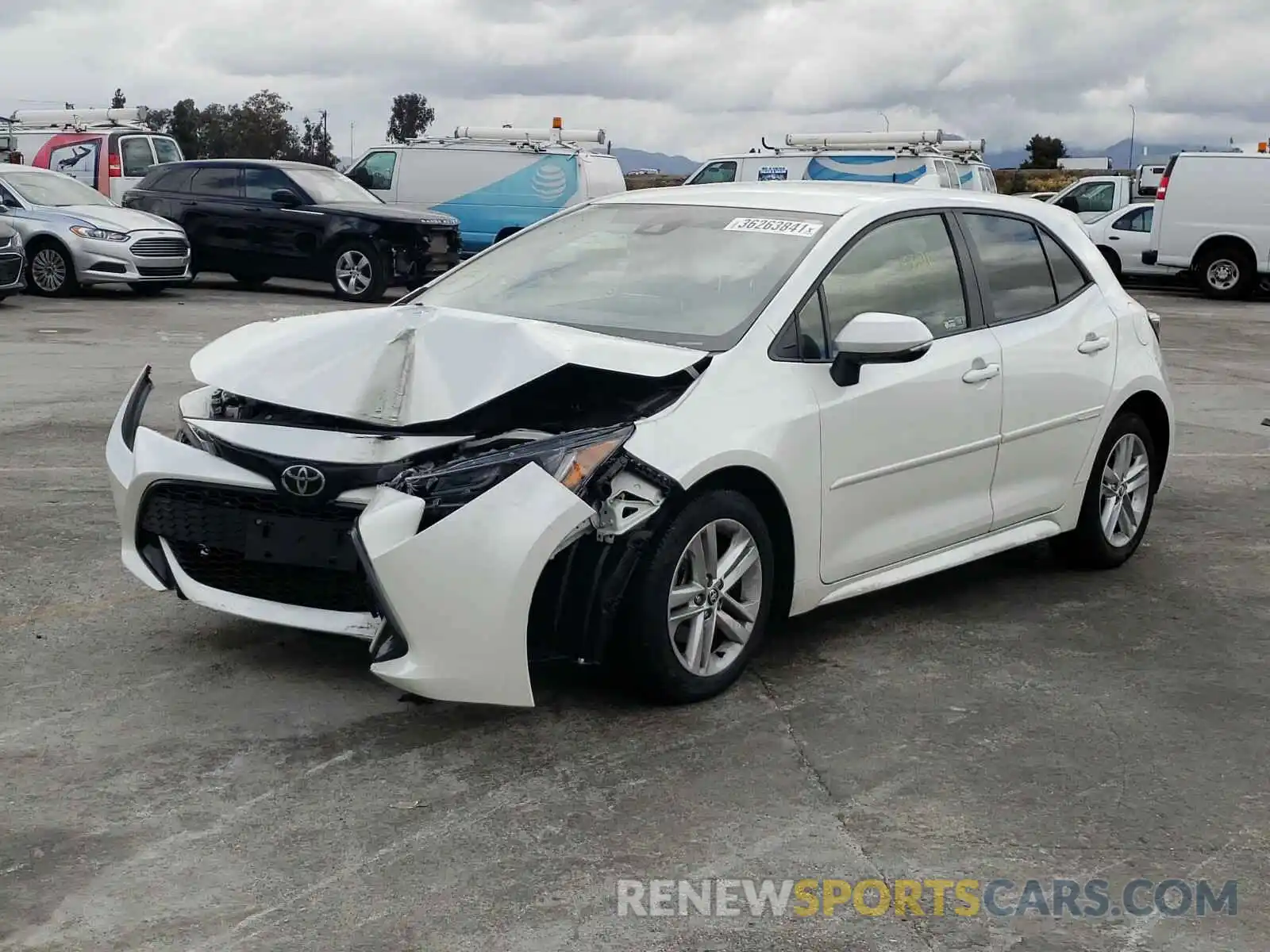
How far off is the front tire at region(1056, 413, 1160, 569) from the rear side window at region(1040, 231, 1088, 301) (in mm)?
569

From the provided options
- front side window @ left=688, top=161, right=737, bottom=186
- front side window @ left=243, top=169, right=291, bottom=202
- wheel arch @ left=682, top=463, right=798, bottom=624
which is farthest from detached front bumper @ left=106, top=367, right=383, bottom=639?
front side window @ left=688, top=161, right=737, bottom=186

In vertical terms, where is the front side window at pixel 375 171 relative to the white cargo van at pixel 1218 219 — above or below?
above

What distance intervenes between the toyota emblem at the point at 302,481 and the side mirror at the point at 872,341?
168 cm

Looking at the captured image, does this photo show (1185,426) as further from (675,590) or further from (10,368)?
(10,368)

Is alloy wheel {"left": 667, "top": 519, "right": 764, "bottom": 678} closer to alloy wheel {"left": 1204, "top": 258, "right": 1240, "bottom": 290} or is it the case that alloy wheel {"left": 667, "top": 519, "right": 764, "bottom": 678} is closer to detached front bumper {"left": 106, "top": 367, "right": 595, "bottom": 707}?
detached front bumper {"left": 106, "top": 367, "right": 595, "bottom": 707}

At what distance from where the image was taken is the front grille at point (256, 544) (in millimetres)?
4418

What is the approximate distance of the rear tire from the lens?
23297 mm

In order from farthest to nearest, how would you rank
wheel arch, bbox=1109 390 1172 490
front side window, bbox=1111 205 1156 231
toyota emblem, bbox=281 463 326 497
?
front side window, bbox=1111 205 1156 231
wheel arch, bbox=1109 390 1172 490
toyota emblem, bbox=281 463 326 497

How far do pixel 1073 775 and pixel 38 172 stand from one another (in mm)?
17770

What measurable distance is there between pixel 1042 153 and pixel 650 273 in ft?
285

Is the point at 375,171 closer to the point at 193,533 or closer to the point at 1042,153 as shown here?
the point at 193,533

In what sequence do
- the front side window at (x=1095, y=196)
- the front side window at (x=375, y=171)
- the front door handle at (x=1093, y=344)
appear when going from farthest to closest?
the front side window at (x=1095, y=196), the front side window at (x=375, y=171), the front door handle at (x=1093, y=344)

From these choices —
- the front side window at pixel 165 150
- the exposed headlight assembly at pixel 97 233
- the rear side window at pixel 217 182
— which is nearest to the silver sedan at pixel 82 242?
the exposed headlight assembly at pixel 97 233

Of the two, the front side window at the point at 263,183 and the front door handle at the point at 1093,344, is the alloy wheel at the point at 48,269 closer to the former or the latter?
the front side window at the point at 263,183
